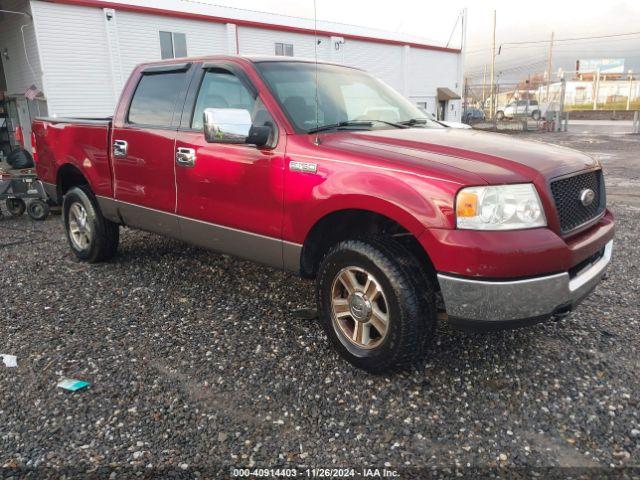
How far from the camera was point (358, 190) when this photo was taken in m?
3.02

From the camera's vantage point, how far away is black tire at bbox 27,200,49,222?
796cm

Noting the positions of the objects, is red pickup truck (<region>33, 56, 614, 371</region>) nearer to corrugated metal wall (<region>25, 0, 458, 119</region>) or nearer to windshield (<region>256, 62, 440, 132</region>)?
windshield (<region>256, 62, 440, 132</region>)

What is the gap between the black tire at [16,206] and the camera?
8281 mm

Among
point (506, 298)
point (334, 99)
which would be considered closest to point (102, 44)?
point (334, 99)

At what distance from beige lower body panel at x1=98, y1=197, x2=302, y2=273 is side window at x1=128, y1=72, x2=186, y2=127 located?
0.76 m

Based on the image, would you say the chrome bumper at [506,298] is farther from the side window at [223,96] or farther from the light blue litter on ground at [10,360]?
the light blue litter on ground at [10,360]

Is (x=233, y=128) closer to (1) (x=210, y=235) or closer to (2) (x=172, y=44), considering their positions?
(1) (x=210, y=235)

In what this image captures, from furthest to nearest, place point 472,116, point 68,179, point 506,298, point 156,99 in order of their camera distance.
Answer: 1. point 472,116
2. point 68,179
3. point 156,99
4. point 506,298

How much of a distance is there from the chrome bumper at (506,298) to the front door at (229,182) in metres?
1.28

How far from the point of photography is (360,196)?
9.89ft

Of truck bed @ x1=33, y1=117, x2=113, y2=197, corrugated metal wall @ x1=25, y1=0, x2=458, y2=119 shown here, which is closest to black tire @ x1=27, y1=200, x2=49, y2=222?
truck bed @ x1=33, y1=117, x2=113, y2=197

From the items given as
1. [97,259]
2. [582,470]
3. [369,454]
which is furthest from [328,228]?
[97,259]

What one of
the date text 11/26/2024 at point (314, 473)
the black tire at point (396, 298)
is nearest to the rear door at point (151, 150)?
the black tire at point (396, 298)

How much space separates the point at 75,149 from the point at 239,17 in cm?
1816
